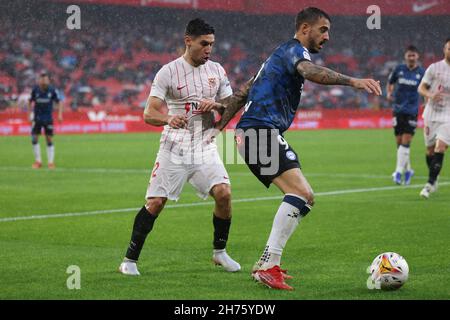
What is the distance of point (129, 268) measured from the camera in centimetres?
808

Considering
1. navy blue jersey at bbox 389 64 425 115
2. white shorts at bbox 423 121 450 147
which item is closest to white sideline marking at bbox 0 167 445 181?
navy blue jersey at bbox 389 64 425 115

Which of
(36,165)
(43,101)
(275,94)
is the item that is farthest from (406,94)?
(275,94)

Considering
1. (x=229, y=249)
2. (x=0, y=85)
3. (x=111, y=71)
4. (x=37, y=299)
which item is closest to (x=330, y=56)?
(x=111, y=71)

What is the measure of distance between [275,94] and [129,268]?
6.86ft

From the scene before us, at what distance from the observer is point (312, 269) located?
826 centimetres

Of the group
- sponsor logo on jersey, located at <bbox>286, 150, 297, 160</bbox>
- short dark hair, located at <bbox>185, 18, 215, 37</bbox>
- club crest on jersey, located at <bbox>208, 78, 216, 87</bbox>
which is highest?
short dark hair, located at <bbox>185, 18, 215, 37</bbox>

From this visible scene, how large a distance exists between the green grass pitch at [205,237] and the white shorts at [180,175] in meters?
0.75

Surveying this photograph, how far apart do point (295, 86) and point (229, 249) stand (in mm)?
2659

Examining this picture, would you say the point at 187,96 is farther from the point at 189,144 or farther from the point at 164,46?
the point at 164,46

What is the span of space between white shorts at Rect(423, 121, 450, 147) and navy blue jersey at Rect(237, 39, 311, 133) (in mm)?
7663

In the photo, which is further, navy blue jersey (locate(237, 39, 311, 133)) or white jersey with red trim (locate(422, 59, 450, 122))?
white jersey with red trim (locate(422, 59, 450, 122))

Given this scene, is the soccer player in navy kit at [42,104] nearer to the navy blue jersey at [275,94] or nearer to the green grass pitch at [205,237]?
the green grass pitch at [205,237]

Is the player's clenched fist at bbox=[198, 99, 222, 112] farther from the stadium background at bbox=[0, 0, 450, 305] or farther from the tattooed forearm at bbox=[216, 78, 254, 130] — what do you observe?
the stadium background at bbox=[0, 0, 450, 305]

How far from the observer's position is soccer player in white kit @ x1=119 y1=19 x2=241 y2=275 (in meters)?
8.28
